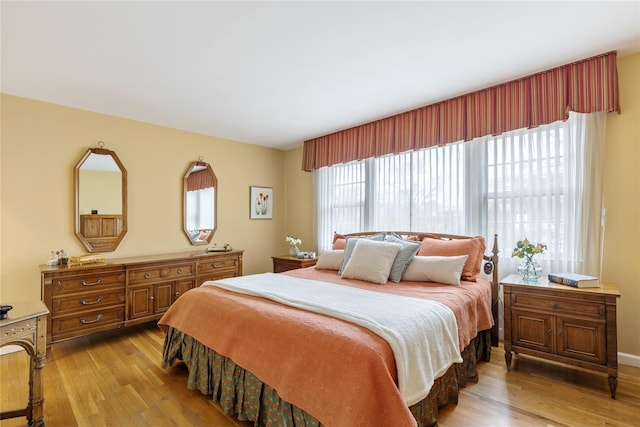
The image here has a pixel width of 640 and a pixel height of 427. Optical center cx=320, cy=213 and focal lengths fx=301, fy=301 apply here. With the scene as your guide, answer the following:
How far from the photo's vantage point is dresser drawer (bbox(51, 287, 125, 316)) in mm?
2828

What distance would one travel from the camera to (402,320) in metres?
1.67

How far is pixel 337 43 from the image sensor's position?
2.19 meters

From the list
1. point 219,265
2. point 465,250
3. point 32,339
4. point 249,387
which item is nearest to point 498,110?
point 465,250

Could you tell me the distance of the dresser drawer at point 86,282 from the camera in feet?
9.27

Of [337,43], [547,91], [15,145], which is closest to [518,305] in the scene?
[547,91]

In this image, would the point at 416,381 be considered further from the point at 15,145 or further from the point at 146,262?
the point at 15,145

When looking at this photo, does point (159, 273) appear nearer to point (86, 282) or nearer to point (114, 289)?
point (114, 289)

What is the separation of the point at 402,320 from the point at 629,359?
2.20 meters

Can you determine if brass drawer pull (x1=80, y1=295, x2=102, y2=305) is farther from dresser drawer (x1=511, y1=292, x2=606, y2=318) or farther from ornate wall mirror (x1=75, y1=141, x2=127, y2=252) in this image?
dresser drawer (x1=511, y1=292, x2=606, y2=318)

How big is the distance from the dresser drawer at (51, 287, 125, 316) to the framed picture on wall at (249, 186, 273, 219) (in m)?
2.20

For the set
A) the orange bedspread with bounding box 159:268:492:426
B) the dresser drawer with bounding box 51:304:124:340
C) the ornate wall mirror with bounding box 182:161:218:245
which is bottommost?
the dresser drawer with bounding box 51:304:124:340

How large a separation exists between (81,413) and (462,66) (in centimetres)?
379

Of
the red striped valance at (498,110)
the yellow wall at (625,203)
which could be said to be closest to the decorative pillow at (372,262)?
the red striped valance at (498,110)

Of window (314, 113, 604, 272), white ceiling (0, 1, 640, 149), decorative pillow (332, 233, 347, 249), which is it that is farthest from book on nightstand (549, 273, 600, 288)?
decorative pillow (332, 233, 347, 249)
